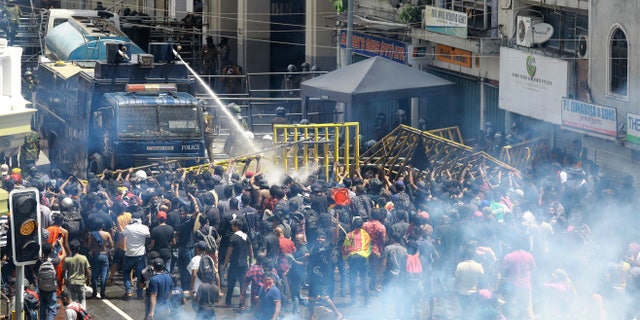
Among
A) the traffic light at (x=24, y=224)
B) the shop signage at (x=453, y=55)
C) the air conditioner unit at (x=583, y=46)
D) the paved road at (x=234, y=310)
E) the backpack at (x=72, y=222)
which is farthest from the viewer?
the shop signage at (x=453, y=55)

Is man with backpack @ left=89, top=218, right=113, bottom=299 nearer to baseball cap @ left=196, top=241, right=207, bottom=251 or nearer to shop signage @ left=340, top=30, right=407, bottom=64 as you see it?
baseball cap @ left=196, top=241, right=207, bottom=251

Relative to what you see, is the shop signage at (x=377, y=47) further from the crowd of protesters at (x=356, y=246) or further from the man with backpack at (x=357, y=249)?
the man with backpack at (x=357, y=249)

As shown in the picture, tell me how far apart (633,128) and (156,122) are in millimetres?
8843

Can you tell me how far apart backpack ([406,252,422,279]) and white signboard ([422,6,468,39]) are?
1479cm

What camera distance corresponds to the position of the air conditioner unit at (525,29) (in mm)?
29969

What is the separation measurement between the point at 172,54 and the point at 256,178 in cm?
813

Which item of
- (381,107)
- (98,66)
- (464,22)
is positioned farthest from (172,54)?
(381,107)

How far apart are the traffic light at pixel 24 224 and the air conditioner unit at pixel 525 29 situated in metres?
18.7

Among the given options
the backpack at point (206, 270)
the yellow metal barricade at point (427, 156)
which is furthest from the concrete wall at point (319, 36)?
the backpack at point (206, 270)

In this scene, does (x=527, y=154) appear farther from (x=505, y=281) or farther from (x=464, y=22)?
(x=505, y=281)

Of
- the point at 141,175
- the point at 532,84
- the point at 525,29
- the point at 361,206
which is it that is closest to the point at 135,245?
the point at 361,206

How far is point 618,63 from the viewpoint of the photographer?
26.9 meters

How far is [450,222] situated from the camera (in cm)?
1981

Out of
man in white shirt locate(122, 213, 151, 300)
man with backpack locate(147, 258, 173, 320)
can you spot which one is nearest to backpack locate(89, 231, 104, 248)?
man in white shirt locate(122, 213, 151, 300)
